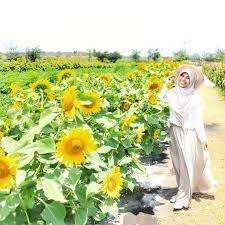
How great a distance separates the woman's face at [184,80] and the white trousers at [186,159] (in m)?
0.49

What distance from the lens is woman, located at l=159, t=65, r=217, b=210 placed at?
211 inches

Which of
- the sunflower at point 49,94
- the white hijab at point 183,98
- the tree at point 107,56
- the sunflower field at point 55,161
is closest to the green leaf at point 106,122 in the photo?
the sunflower field at point 55,161

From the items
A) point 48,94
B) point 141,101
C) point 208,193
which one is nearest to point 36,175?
point 48,94

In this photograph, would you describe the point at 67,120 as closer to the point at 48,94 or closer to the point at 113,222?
the point at 48,94

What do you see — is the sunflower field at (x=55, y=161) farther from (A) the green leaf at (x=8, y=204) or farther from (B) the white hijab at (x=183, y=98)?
(B) the white hijab at (x=183, y=98)

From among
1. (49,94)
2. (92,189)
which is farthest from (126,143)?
(92,189)

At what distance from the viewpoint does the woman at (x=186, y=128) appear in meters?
5.36

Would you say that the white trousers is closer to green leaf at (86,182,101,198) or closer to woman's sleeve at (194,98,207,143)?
woman's sleeve at (194,98,207,143)

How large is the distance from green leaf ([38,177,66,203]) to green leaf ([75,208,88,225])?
402 mm

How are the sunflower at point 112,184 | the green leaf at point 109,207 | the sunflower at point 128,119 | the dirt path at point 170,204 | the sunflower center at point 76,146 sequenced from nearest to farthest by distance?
the sunflower center at point 76,146
the sunflower at point 112,184
the green leaf at point 109,207
the sunflower at point 128,119
the dirt path at point 170,204

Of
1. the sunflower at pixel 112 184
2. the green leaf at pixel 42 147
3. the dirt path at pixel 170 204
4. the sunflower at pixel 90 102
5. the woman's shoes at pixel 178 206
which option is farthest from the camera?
the woman's shoes at pixel 178 206

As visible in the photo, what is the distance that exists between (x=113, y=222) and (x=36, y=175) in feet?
8.03

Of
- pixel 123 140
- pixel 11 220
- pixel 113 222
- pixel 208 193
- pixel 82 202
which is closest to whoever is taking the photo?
pixel 11 220

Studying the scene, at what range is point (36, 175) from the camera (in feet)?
8.36
